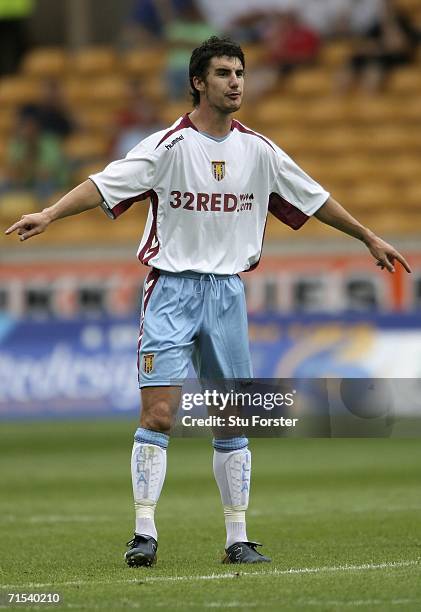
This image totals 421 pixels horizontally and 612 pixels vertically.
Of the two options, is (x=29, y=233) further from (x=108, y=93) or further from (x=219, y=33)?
(x=108, y=93)

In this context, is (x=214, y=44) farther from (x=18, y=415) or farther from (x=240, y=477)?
(x=18, y=415)

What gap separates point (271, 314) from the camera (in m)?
17.4

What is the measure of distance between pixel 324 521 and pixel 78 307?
1055 cm

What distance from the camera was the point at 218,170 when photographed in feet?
23.5

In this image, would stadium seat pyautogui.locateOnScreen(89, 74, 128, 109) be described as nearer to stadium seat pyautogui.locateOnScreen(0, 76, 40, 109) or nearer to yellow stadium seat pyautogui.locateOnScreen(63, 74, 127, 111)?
yellow stadium seat pyautogui.locateOnScreen(63, 74, 127, 111)

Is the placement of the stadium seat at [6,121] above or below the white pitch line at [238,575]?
above

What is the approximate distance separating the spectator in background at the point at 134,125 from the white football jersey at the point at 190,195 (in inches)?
A: 604

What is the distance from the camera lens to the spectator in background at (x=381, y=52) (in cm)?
2261

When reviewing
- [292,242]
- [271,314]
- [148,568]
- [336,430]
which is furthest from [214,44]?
[292,242]

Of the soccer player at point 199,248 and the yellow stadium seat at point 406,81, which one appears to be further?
the yellow stadium seat at point 406,81

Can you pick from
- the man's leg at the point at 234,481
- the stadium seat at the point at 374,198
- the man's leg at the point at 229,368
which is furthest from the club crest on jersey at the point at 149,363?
the stadium seat at the point at 374,198

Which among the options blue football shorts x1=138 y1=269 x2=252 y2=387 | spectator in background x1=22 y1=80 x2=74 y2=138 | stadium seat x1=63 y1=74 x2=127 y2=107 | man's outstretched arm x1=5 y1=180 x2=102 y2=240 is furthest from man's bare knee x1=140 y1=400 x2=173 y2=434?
stadium seat x1=63 y1=74 x2=127 y2=107

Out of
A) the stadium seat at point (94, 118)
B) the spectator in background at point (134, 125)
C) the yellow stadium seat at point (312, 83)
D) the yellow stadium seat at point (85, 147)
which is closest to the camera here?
the spectator in background at point (134, 125)

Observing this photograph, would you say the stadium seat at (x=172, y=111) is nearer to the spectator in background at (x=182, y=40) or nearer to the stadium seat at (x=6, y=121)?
the spectator in background at (x=182, y=40)
